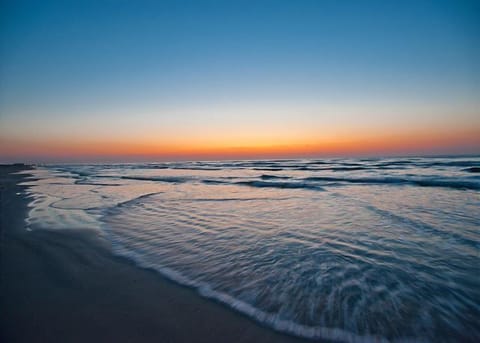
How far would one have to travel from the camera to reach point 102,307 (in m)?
2.41

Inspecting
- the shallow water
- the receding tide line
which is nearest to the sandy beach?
the receding tide line

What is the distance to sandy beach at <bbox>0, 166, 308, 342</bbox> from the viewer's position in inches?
79.7

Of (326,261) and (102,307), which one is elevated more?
(102,307)

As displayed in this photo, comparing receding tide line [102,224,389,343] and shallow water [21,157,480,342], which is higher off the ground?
receding tide line [102,224,389,343]

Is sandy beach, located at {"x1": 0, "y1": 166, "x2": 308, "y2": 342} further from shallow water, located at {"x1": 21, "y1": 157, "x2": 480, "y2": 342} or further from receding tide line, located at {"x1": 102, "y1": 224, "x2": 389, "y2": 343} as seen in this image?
shallow water, located at {"x1": 21, "y1": 157, "x2": 480, "y2": 342}

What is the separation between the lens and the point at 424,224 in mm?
5367

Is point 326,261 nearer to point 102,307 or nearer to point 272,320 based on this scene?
point 272,320

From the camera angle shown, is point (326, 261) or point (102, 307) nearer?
point (102, 307)

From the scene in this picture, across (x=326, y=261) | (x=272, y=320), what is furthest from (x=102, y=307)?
(x=326, y=261)

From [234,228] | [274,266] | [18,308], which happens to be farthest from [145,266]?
[234,228]

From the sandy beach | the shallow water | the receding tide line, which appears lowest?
the shallow water

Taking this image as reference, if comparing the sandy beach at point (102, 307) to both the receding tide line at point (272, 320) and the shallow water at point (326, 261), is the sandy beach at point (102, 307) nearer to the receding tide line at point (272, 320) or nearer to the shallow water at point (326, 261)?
the receding tide line at point (272, 320)

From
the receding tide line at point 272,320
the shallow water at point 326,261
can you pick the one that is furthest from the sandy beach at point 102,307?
the shallow water at point 326,261

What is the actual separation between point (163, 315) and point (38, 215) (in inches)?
264
